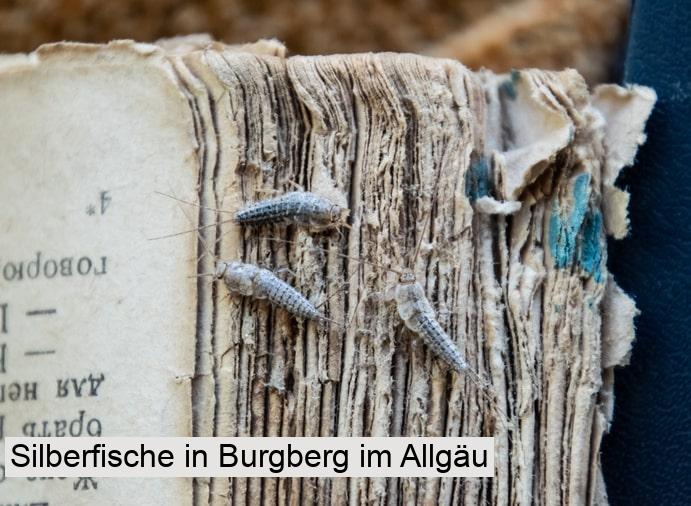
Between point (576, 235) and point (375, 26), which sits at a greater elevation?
point (375, 26)

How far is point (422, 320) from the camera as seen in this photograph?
1.93 ft

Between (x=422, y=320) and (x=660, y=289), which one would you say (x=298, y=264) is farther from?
(x=660, y=289)

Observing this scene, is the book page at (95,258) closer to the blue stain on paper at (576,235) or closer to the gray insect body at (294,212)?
the gray insect body at (294,212)

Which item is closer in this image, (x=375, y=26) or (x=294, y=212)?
(x=294, y=212)

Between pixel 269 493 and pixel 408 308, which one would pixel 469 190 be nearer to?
pixel 408 308

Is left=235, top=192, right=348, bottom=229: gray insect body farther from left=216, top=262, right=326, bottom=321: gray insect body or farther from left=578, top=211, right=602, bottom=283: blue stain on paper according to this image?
left=578, top=211, right=602, bottom=283: blue stain on paper

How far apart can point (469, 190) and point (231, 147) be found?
168mm

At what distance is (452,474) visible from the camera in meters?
0.59

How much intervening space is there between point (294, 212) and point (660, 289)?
11.1 inches

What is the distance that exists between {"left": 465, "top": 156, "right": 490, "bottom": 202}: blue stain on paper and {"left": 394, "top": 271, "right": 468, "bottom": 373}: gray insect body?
8cm

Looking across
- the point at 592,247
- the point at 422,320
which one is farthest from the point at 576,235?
the point at 422,320

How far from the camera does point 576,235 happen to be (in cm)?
63

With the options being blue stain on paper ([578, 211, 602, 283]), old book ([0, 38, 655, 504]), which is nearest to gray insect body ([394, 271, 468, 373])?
old book ([0, 38, 655, 504])

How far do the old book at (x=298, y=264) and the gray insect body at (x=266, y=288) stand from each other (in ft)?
0.04
